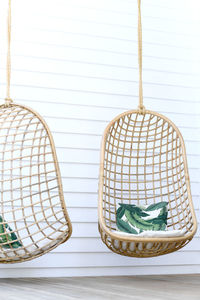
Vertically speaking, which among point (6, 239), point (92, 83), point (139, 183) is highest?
point (92, 83)

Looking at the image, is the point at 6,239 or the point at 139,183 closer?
the point at 6,239

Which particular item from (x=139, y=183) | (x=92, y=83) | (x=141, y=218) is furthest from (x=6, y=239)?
(x=92, y=83)

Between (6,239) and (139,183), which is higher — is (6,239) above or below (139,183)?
below

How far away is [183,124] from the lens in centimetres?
307

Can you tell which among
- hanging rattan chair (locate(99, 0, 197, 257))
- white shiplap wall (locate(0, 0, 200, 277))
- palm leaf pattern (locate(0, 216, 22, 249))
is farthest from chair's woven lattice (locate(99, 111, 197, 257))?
palm leaf pattern (locate(0, 216, 22, 249))

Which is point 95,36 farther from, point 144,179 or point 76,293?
point 76,293

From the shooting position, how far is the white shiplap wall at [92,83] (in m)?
2.74

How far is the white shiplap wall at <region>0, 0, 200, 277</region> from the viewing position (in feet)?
8.98

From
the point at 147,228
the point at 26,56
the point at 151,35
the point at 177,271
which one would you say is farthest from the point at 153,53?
the point at 177,271

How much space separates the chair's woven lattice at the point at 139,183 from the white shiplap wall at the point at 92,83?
0.59 feet

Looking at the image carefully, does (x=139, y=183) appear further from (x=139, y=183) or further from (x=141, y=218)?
(x=141, y=218)

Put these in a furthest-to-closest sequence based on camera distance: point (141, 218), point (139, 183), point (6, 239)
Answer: point (139, 183)
point (141, 218)
point (6, 239)

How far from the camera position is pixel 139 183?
288cm

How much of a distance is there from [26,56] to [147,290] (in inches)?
66.6
